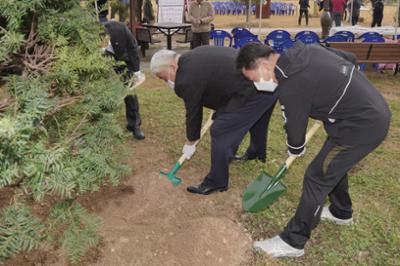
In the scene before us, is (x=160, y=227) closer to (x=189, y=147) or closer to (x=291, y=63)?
(x=189, y=147)

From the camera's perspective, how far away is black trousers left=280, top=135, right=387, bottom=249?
2879mm

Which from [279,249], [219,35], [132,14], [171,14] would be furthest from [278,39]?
[279,249]

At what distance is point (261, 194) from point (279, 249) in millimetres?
564

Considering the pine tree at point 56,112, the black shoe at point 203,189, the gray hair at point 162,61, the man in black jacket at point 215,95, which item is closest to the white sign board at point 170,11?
the man in black jacket at point 215,95

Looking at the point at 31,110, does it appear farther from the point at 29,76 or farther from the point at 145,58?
the point at 145,58

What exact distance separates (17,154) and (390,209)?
3613mm

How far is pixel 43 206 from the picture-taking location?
3.71 metres

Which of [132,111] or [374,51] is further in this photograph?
[374,51]

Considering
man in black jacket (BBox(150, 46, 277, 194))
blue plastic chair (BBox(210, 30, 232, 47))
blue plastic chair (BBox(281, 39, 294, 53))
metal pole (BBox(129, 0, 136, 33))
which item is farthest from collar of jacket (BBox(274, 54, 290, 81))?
metal pole (BBox(129, 0, 136, 33))

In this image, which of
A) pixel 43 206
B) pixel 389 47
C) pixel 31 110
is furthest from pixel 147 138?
pixel 389 47

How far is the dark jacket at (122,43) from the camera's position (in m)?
5.00

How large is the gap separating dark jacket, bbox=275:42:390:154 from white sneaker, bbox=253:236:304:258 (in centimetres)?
94

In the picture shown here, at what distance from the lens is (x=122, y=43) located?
5.06 m

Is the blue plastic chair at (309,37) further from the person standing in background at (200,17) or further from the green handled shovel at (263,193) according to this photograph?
the green handled shovel at (263,193)
